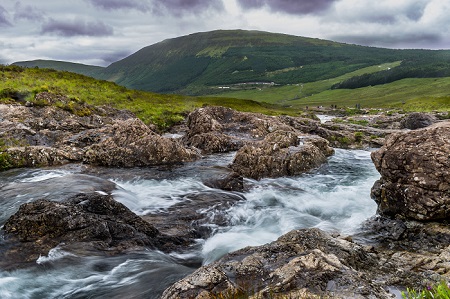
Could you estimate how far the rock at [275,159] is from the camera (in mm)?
24531

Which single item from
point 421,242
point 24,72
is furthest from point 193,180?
point 24,72

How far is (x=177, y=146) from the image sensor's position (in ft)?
91.1

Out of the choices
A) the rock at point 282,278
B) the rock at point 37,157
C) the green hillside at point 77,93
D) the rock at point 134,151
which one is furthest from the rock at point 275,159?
the green hillside at point 77,93

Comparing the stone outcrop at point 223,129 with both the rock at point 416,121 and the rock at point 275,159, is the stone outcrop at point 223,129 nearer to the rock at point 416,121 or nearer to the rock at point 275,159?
the rock at point 275,159

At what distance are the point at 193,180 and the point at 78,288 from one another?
492 inches

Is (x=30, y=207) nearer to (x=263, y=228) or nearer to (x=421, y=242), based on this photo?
(x=263, y=228)

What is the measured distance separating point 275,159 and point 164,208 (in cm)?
1086

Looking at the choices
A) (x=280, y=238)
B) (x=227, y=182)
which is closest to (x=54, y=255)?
(x=280, y=238)

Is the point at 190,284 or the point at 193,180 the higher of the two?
the point at 190,284

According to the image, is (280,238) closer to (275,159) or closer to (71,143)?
(275,159)

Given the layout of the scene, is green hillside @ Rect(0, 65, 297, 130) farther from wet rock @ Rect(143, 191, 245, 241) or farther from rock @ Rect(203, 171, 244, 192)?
wet rock @ Rect(143, 191, 245, 241)

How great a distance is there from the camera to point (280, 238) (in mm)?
10125

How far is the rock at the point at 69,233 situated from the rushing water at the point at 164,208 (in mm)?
424

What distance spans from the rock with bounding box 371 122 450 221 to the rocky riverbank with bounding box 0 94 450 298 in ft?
0.12
